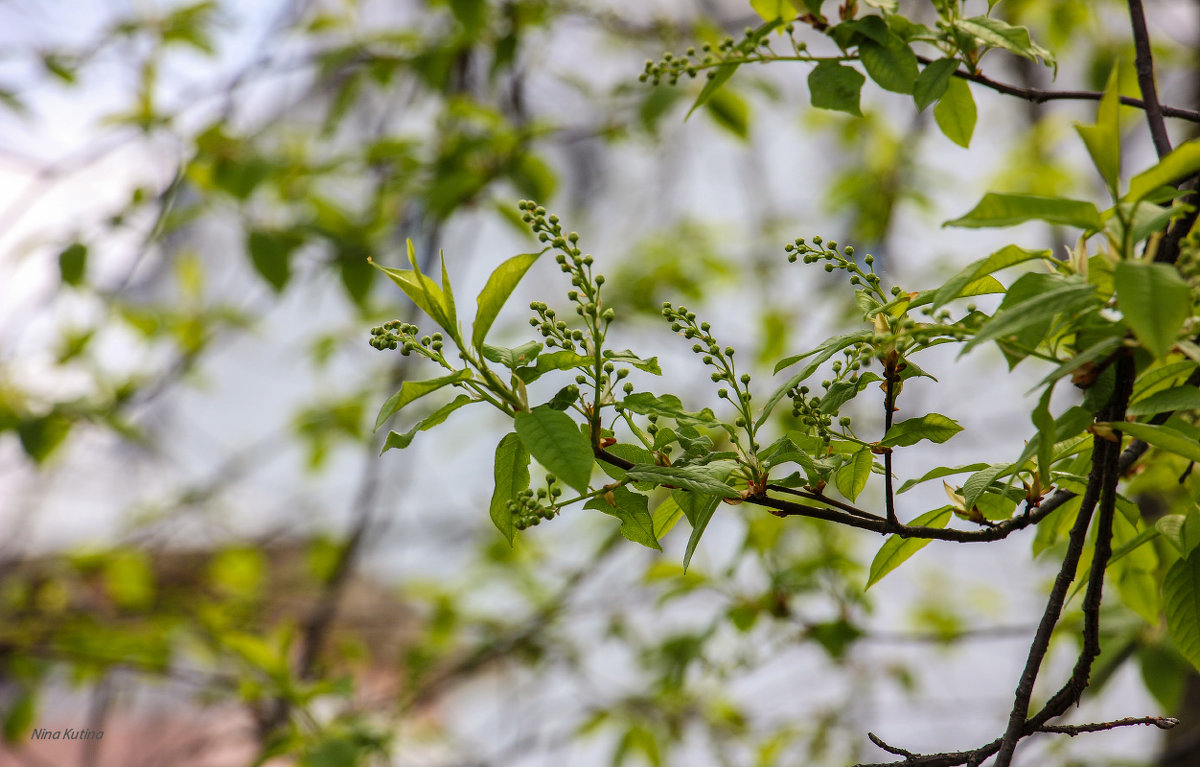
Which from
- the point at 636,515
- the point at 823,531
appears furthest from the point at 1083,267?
the point at 823,531

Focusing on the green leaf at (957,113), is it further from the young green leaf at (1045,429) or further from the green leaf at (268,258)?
the green leaf at (268,258)

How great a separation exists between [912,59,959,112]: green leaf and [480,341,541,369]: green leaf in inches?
13.7

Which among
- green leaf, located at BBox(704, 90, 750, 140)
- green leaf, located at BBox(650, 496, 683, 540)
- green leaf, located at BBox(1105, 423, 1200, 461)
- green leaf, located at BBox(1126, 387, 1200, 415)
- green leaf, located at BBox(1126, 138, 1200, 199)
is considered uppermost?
green leaf, located at BBox(704, 90, 750, 140)

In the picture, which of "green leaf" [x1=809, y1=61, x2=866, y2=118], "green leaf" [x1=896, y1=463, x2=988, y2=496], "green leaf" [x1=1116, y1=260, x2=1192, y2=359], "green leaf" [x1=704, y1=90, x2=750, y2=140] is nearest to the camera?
"green leaf" [x1=1116, y1=260, x2=1192, y2=359]

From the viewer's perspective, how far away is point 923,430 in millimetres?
604

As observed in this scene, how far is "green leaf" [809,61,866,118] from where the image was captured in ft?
2.41

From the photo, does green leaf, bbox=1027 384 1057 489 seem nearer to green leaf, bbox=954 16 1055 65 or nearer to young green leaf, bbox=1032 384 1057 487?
young green leaf, bbox=1032 384 1057 487

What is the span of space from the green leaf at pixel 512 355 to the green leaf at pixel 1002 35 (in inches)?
16.1

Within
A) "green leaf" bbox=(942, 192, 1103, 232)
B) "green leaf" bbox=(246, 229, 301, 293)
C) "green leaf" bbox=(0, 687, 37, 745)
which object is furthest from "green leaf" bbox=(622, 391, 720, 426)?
"green leaf" bbox=(0, 687, 37, 745)

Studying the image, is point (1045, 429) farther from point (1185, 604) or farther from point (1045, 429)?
point (1185, 604)

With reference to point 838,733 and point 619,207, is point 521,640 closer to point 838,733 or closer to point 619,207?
point 838,733

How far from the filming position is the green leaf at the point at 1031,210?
0.46m

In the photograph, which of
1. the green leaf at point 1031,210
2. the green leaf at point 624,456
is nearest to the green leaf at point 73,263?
the green leaf at point 624,456

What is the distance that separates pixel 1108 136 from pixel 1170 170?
33 millimetres
